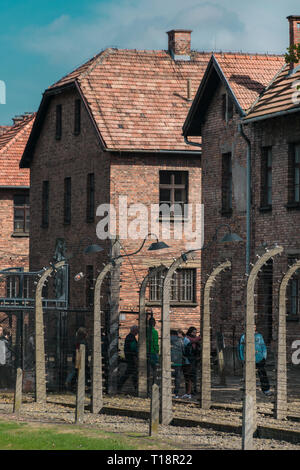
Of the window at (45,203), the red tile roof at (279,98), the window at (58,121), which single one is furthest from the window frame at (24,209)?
the red tile roof at (279,98)

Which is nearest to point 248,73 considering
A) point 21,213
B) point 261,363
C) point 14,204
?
point 261,363

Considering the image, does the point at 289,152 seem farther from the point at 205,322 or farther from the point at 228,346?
the point at 205,322

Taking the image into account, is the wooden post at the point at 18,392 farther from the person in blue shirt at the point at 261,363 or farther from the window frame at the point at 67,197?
the window frame at the point at 67,197

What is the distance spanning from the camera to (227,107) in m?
36.5

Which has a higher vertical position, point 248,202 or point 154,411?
point 248,202

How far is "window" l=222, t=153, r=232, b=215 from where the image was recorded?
1437 inches

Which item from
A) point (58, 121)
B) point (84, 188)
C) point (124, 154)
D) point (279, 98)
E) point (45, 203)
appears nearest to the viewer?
point (279, 98)

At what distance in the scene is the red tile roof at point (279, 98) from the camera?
32.3 meters

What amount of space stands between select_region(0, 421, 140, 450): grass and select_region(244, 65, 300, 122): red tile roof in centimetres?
1402

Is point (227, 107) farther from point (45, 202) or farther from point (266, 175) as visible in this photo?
point (45, 202)

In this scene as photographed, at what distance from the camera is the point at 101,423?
2128 centimetres

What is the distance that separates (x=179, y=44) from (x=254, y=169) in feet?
44.5

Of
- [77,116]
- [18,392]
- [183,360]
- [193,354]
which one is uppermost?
[77,116]
